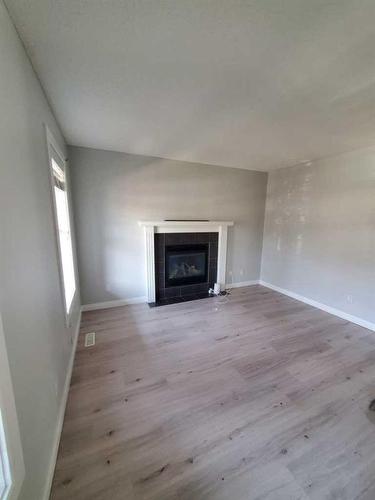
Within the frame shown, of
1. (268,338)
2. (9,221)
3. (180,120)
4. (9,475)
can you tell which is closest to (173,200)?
(180,120)

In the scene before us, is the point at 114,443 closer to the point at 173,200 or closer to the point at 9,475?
the point at 9,475

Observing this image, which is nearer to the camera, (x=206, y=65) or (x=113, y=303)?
(x=206, y=65)

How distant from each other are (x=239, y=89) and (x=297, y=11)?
0.60 m

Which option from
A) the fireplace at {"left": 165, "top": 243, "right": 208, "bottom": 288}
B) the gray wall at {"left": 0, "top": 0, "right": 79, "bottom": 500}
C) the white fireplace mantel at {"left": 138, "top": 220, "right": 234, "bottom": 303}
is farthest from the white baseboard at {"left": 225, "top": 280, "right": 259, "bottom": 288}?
the gray wall at {"left": 0, "top": 0, "right": 79, "bottom": 500}

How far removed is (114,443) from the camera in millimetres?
1366

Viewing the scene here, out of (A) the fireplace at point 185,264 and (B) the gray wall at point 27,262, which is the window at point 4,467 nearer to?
(B) the gray wall at point 27,262

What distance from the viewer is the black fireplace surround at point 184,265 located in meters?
3.60

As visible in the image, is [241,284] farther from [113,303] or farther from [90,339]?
[90,339]

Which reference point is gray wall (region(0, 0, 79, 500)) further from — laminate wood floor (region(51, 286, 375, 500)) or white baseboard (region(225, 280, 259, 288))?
white baseboard (region(225, 280, 259, 288))

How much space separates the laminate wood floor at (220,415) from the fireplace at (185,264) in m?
1.13

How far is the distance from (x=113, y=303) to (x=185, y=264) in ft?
4.68

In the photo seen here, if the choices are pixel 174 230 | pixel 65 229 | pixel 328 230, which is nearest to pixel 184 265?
pixel 174 230

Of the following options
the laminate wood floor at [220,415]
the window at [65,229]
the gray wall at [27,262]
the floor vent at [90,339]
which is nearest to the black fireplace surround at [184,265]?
the laminate wood floor at [220,415]

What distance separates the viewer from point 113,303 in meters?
3.41
